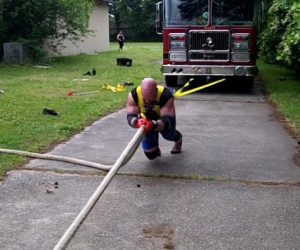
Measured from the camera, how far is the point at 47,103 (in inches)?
425

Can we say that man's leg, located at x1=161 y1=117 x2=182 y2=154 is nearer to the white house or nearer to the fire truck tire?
the fire truck tire

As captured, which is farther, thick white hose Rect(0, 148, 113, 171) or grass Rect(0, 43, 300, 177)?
grass Rect(0, 43, 300, 177)

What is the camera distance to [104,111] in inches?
399

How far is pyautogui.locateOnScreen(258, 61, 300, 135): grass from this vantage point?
9844 millimetres

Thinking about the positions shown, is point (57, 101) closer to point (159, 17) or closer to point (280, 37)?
point (159, 17)

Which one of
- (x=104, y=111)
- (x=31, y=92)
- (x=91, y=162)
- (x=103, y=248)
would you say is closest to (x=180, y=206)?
(x=103, y=248)

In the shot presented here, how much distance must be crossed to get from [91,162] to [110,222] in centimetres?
186

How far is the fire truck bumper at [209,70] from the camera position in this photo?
13.0m

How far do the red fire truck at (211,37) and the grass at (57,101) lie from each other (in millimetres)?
1251

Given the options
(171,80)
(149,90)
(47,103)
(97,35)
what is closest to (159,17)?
(171,80)

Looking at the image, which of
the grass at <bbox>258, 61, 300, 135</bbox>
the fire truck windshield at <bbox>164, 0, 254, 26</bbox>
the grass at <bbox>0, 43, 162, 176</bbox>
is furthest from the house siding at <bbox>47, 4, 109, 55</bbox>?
the fire truck windshield at <bbox>164, 0, 254, 26</bbox>

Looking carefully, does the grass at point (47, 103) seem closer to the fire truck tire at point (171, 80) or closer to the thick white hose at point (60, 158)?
the thick white hose at point (60, 158)

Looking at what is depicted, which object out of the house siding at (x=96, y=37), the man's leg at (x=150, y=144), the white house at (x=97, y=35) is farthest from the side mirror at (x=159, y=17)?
the white house at (x=97, y=35)

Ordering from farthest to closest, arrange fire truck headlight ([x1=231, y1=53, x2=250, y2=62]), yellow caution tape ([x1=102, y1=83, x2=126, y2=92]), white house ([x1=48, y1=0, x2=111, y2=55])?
white house ([x1=48, y1=0, x2=111, y2=55]), yellow caution tape ([x1=102, y1=83, x2=126, y2=92]), fire truck headlight ([x1=231, y1=53, x2=250, y2=62])
